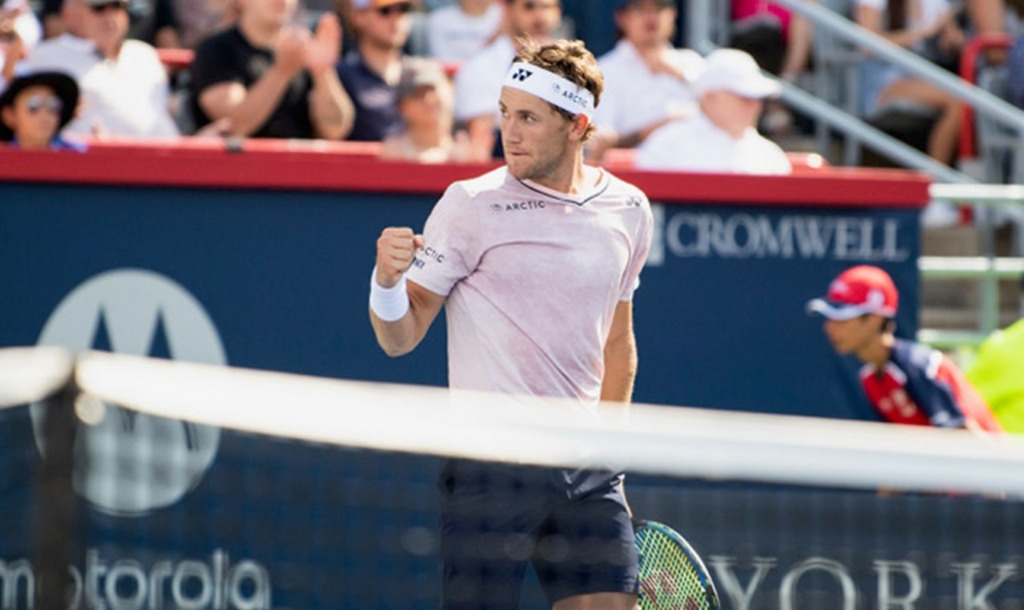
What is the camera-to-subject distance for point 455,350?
501 cm

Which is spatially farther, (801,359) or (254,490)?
(801,359)

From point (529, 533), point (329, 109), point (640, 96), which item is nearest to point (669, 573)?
point (529, 533)

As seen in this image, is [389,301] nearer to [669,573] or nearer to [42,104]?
[669,573]

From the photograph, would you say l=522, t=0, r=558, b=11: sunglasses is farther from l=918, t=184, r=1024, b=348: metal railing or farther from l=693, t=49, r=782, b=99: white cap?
l=918, t=184, r=1024, b=348: metal railing

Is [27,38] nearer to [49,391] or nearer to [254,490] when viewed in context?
[254,490]

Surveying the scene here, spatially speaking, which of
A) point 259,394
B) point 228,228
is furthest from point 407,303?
point 228,228

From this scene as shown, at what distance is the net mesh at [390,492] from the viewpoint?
126 inches

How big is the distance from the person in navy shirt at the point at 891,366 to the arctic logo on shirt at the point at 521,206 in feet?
9.22

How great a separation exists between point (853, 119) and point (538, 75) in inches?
222

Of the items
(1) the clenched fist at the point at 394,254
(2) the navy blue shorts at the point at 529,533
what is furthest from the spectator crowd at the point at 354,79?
(2) the navy blue shorts at the point at 529,533

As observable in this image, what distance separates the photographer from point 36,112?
7.76m

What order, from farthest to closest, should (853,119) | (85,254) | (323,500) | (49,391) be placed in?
(853,119) → (85,254) → (323,500) → (49,391)

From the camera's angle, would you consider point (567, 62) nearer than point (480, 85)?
Yes

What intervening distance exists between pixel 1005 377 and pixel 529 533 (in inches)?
143
